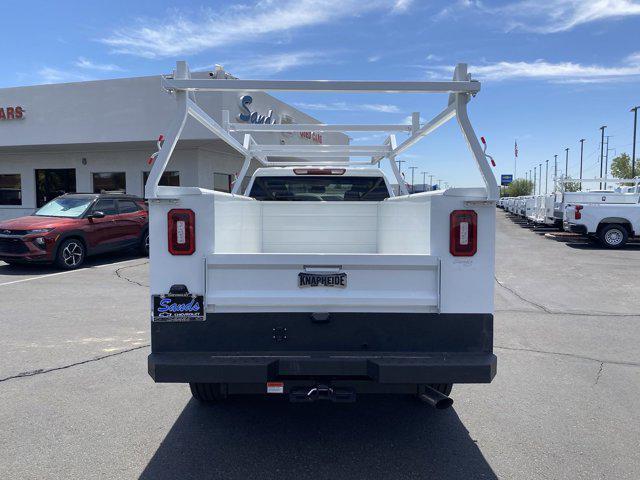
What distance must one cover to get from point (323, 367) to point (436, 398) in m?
0.81

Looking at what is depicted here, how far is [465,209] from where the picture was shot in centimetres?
330

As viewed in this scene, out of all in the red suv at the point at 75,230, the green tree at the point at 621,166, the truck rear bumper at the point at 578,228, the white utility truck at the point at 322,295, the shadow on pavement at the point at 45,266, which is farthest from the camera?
the green tree at the point at 621,166

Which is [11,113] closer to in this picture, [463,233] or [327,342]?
[327,342]

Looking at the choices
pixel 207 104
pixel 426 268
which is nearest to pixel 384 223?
pixel 426 268

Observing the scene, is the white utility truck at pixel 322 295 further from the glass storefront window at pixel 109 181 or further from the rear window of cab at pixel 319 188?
the glass storefront window at pixel 109 181

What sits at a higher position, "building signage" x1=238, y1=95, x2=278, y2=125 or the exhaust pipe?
"building signage" x1=238, y1=95, x2=278, y2=125

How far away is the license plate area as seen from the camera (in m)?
3.26

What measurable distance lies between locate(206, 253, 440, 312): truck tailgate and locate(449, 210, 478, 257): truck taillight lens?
Result: 15 cm

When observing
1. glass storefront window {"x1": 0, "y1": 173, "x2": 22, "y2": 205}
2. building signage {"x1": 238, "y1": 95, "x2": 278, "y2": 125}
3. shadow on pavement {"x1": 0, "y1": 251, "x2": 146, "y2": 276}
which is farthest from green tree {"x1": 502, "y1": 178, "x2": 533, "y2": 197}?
shadow on pavement {"x1": 0, "y1": 251, "x2": 146, "y2": 276}

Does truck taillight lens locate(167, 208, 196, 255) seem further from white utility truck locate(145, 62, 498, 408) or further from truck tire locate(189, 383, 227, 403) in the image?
truck tire locate(189, 383, 227, 403)

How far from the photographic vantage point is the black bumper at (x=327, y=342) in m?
3.21

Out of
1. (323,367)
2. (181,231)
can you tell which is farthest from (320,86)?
(323,367)

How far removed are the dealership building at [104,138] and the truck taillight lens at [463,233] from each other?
15153mm

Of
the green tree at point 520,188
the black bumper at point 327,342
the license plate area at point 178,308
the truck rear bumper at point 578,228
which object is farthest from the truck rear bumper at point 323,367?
the green tree at point 520,188
